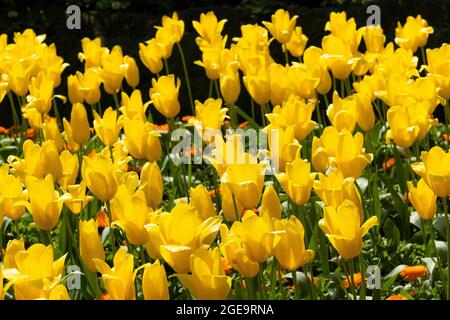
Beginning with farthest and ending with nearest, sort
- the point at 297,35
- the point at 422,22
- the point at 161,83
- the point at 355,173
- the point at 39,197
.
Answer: the point at 297,35
the point at 422,22
the point at 161,83
the point at 355,173
the point at 39,197

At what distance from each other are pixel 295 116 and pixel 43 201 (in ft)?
3.43

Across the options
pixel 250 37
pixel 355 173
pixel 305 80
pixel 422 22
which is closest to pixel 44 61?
pixel 250 37

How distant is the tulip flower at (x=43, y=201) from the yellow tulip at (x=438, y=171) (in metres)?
1.04

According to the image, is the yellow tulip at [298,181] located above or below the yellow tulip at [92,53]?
below

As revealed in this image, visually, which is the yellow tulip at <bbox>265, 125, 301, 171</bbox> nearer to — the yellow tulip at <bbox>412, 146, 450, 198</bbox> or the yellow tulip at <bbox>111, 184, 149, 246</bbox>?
the yellow tulip at <bbox>412, 146, 450, 198</bbox>

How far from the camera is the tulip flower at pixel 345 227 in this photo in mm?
2691

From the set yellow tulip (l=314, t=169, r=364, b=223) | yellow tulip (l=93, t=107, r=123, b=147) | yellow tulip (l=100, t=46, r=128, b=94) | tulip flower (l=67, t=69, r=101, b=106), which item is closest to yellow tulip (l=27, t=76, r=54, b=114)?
tulip flower (l=67, t=69, r=101, b=106)

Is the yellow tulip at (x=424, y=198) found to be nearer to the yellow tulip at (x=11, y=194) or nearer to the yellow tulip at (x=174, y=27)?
the yellow tulip at (x=11, y=194)

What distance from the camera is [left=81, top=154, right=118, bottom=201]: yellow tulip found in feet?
10.4

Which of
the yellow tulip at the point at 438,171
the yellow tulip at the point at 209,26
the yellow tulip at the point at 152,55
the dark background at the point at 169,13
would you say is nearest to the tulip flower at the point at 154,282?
the yellow tulip at the point at 438,171

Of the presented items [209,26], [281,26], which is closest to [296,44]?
[281,26]

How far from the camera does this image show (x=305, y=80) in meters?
4.12
